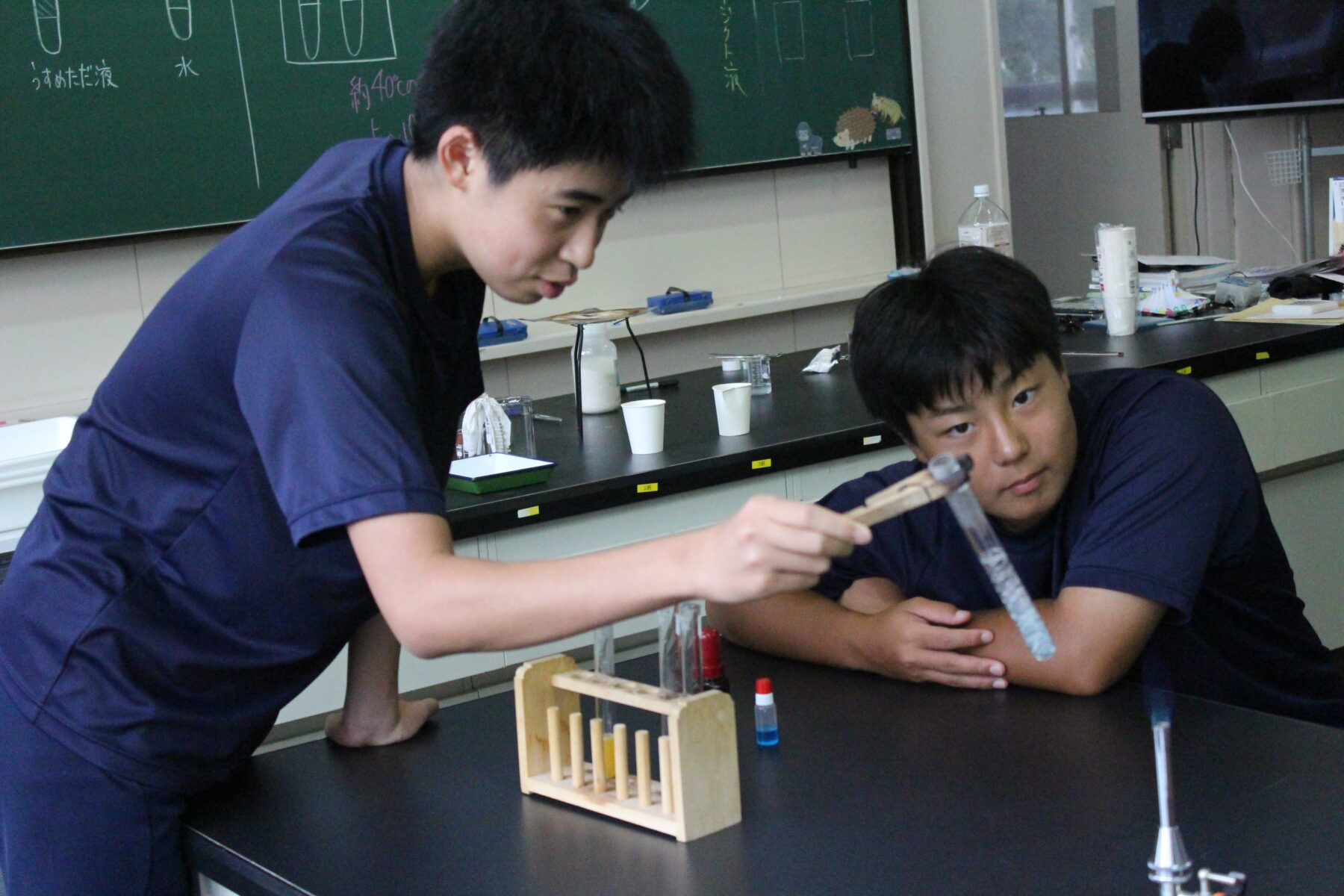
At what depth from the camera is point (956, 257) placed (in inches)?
62.2

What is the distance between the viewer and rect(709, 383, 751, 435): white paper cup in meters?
2.51

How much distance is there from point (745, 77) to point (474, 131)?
3.32 metres

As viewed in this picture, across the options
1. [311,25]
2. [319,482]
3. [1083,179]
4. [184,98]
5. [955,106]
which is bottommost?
[319,482]

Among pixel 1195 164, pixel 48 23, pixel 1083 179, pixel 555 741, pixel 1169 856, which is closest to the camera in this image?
pixel 1169 856

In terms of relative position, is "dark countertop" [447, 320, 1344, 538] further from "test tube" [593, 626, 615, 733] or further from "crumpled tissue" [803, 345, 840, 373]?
"test tube" [593, 626, 615, 733]

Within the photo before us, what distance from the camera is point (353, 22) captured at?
3.68 meters

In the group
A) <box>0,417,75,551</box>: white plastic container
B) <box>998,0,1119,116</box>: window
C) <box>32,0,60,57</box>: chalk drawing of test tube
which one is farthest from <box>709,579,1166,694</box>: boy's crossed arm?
<box>998,0,1119,116</box>: window

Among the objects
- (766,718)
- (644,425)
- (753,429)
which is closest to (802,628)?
(766,718)

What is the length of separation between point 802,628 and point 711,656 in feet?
0.42

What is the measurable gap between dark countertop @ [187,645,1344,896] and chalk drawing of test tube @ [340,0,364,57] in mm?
2649

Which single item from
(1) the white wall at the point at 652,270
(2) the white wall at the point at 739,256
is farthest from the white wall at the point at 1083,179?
(1) the white wall at the point at 652,270

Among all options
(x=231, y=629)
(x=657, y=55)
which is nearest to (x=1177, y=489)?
(x=657, y=55)

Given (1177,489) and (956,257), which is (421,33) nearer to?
(956,257)

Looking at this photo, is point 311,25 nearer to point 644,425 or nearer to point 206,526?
point 644,425
